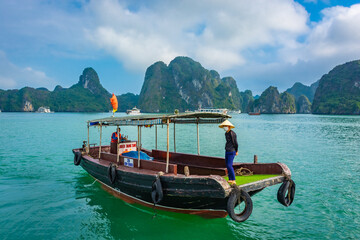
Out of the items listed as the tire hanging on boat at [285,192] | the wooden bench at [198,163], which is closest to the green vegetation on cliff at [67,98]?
the wooden bench at [198,163]

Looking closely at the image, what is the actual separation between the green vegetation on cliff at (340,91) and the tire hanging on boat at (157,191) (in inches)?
5478

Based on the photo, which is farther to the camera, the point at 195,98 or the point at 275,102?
the point at 195,98

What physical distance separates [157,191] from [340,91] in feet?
521

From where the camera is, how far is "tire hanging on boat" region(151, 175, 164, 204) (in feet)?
19.2

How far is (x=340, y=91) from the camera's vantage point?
428 ft

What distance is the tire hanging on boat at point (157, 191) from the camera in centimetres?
585

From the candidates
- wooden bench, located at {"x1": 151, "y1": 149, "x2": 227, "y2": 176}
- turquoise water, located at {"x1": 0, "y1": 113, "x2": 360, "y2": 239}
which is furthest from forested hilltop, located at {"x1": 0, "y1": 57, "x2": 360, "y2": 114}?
wooden bench, located at {"x1": 151, "y1": 149, "x2": 227, "y2": 176}

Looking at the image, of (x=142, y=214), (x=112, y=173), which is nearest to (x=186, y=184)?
(x=142, y=214)

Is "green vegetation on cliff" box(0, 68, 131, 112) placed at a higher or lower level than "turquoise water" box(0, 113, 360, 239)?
higher

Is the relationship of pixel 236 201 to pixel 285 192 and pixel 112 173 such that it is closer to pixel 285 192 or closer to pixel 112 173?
pixel 285 192

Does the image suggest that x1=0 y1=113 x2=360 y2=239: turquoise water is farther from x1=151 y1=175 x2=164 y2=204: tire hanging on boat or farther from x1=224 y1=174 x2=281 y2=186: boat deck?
x1=224 y1=174 x2=281 y2=186: boat deck

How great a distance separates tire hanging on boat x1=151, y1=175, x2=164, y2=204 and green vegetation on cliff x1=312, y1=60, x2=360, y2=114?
457ft

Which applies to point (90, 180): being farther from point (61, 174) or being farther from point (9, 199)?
point (9, 199)

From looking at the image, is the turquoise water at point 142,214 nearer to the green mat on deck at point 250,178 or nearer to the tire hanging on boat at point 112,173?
the tire hanging on boat at point 112,173
